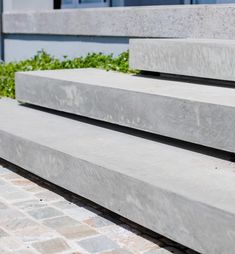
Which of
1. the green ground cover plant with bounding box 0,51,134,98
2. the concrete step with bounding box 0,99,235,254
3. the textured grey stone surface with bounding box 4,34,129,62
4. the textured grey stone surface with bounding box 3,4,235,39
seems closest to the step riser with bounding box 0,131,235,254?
the concrete step with bounding box 0,99,235,254

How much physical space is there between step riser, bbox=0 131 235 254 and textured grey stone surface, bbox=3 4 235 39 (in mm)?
2344

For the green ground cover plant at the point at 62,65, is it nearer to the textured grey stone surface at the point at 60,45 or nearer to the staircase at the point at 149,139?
the textured grey stone surface at the point at 60,45

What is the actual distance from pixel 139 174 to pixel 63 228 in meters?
0.68

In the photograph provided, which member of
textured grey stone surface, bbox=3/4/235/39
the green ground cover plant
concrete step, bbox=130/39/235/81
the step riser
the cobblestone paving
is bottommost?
the cobblestone paving

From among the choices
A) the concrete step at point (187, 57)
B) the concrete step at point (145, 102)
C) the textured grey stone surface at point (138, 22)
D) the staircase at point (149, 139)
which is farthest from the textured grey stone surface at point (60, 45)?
the concrete step at point (187, 57)

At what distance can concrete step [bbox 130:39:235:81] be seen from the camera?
439 centimetres

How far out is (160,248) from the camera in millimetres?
3398

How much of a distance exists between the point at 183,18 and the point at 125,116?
2149mm

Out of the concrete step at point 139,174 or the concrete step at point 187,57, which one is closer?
the concrete step at point 139,174

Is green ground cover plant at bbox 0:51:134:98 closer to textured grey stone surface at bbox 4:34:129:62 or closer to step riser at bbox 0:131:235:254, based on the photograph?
textured grey stone surface at bbox 4:34:129:62

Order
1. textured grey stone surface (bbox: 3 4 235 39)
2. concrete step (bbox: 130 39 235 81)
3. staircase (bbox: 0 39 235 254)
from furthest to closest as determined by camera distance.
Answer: textured grey stone surface (bbox: 3 4 235 39) → concrete step (bbox: 130 39 235 81) → staircase (bbox: 0 39 235 254)

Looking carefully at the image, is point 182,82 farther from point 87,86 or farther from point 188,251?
point 188,251

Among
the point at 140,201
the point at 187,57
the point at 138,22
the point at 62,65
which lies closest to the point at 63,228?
the point at 140,201

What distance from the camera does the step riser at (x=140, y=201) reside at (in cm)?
283
